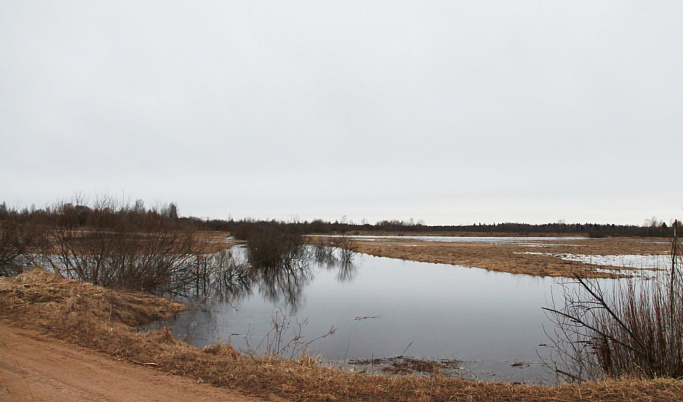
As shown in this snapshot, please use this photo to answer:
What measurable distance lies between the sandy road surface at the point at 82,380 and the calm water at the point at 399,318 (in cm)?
400

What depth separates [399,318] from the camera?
16.1m

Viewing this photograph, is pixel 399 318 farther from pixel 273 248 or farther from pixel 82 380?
pixel 273 248

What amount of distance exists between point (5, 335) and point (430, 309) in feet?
48.2

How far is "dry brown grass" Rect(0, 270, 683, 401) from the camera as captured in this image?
593cm

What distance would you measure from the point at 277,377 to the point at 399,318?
33.6 feet

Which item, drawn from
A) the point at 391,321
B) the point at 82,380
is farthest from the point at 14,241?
the point at 391,321

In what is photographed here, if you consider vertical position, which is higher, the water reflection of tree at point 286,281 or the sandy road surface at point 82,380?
the sandy road surface at point 82,380

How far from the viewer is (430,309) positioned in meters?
17.9

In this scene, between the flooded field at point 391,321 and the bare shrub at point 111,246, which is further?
the bare shrub at point 111,246

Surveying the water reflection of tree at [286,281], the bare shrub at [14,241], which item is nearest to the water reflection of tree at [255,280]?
the water reflection of tree at [286,281]

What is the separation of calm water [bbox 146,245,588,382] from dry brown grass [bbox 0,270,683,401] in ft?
8.16

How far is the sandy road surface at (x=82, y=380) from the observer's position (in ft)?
18.3

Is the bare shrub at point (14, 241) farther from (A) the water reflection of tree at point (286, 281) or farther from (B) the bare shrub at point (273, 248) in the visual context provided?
(B) the bare shrub at point (273, 248)

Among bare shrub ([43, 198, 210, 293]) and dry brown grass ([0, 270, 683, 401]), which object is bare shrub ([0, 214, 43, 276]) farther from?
dry brown grass ([0, 270, 683, 401])
